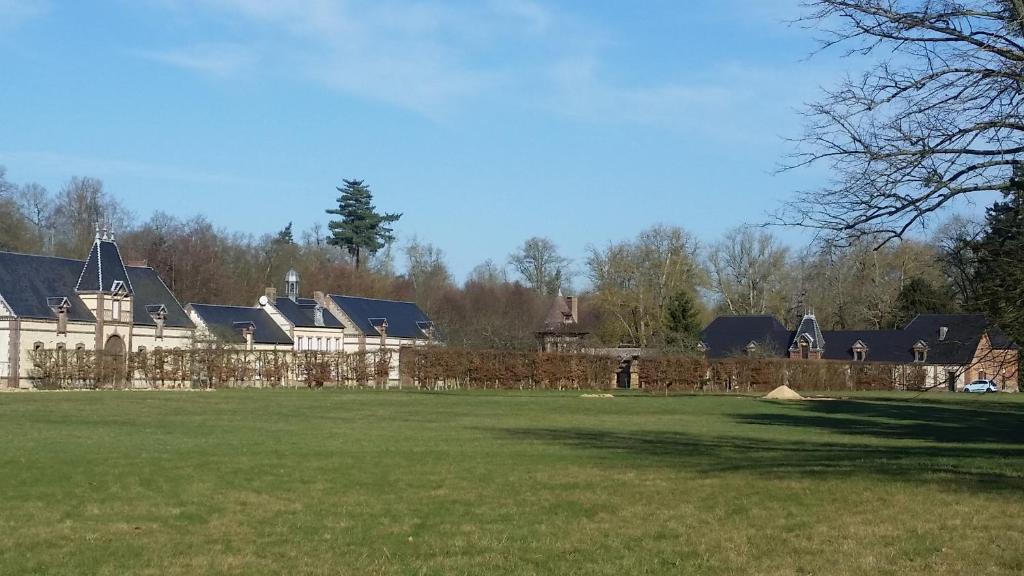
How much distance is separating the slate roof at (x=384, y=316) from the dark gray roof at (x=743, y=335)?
22.7 meters

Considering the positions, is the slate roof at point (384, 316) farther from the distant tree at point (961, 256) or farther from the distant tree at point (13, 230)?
the distant tree at point (961, 256)

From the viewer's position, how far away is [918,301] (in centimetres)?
8381

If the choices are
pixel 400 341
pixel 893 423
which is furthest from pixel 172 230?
pixel 893 423

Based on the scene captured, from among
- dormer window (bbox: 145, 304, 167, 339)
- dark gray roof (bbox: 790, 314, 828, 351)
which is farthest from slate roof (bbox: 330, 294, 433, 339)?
dark gray roof (bbox: 790, 314, 828, 351)

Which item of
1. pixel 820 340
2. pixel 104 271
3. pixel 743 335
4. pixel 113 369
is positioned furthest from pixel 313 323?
pixel 820 340

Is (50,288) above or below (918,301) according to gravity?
below

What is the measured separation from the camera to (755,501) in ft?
42.0

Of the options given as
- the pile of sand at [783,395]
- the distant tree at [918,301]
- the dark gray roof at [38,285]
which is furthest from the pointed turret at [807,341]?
the dark gray roof at [38,285]

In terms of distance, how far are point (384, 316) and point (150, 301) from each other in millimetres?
22257

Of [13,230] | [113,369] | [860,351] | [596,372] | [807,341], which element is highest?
[13,230]

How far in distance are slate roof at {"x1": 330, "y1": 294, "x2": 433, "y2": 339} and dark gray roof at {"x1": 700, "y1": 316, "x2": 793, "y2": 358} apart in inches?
896

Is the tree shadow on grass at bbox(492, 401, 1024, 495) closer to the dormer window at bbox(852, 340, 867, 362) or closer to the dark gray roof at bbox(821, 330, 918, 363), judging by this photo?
the dark gray roof at bbox(821, 330, 918, 363)

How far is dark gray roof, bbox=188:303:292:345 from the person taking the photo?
7044cm

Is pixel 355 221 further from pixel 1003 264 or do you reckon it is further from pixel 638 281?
pixel 1003 264
